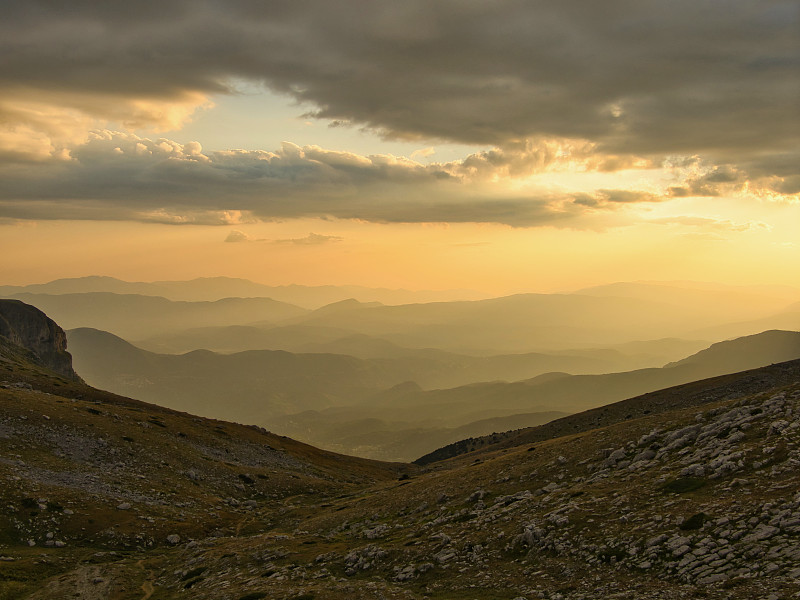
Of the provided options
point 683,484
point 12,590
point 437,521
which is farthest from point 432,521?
point 12,590

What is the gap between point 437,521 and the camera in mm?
45000

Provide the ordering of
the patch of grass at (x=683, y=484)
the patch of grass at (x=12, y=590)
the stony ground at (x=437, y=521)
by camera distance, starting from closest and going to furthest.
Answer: the stony ground at (x=437, y=521) < the patch of grass at (x=683, y=484) < the patch of grass at (x=12, y=590)

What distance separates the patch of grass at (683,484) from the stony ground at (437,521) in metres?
0.14

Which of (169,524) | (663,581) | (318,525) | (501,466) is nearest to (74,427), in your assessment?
(169,524)

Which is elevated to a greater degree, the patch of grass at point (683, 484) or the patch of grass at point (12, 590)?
the patch of grass at point (683, 484)

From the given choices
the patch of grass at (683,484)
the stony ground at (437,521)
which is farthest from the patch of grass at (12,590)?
the patch of grass at (683,484)

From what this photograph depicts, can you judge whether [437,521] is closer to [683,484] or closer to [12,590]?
[683,484]

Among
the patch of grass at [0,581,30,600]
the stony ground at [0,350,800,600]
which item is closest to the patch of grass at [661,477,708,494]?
the stony ground at [0,350,800,600]

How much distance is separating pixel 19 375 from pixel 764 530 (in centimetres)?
13567

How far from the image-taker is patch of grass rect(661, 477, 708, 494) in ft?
107

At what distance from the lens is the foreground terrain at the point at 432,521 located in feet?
85.7

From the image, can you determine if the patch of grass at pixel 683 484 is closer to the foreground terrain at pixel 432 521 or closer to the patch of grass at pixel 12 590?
the foreground terrain at pixel 432 521

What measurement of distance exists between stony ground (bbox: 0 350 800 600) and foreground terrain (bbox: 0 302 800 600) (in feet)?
0.50

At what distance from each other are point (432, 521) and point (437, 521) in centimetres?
144
